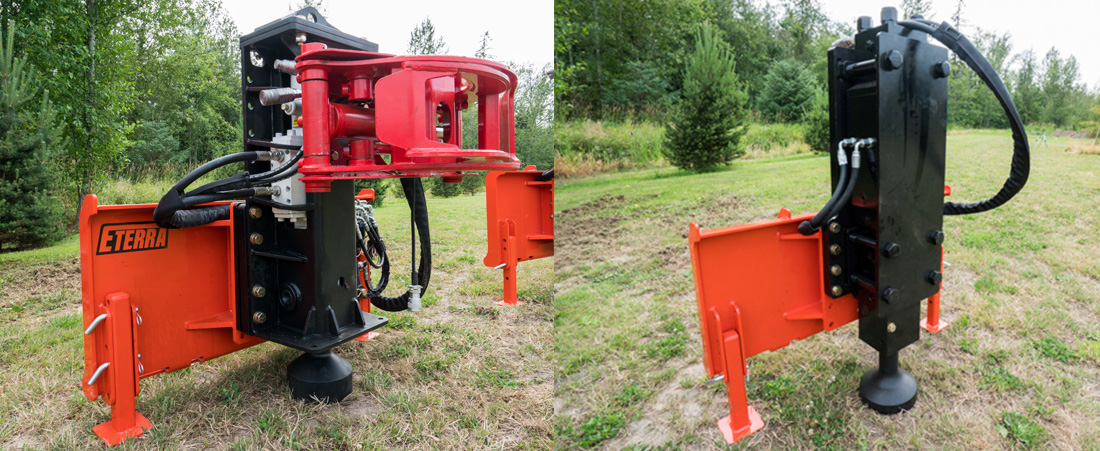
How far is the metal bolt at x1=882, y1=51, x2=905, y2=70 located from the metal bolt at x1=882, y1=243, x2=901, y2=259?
0.57 metres

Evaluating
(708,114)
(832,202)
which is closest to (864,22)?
(832,202)

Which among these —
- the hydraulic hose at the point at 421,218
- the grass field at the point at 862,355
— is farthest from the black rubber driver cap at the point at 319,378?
the grass field at the point at 862,355

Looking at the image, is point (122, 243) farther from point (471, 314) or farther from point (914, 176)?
point (914, 176)

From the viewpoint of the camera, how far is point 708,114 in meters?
7.17

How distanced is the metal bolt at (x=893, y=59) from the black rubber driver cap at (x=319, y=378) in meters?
2.40

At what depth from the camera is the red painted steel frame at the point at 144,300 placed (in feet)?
6.20

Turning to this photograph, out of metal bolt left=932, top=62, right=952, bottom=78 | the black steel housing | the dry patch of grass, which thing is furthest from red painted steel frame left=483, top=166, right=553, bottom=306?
the dry patch of grass

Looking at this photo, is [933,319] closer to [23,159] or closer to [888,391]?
[888,391]

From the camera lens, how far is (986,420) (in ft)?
6.27

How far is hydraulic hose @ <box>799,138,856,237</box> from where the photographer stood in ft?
5.41

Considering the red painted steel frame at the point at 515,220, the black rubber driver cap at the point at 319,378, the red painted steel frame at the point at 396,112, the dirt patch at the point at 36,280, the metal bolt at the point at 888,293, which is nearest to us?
the red painted steel frame at the point at 396,112

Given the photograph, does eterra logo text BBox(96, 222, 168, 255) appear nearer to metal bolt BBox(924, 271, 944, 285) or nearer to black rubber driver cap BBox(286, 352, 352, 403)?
black rubber driver cap BBox(286, 352, 352, 403)

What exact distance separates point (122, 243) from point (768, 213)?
5.07 meters

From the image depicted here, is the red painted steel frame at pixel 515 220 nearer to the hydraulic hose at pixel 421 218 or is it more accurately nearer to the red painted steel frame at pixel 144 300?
the hydraulic hose at pixel 421 218
